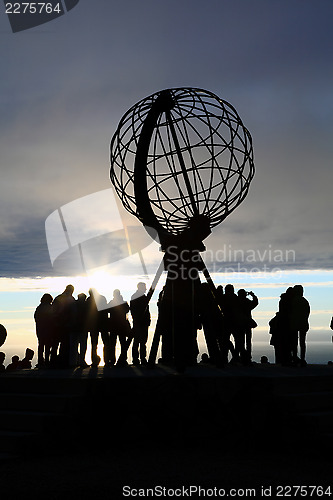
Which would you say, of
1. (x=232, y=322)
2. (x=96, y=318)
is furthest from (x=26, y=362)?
(x=232, y=322)

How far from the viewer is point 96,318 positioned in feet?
37.8

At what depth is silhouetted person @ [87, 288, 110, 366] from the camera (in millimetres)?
11398

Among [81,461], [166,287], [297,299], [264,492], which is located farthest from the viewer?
[166,287]

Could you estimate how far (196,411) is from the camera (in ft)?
26.7

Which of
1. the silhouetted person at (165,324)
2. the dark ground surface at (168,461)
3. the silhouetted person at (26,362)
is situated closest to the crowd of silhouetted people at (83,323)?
the silhouetted person at (165,324)

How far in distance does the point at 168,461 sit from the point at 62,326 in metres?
4.79

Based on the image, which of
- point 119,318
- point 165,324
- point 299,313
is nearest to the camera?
point 299,313

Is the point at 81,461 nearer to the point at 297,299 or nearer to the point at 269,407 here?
the point at 269,407

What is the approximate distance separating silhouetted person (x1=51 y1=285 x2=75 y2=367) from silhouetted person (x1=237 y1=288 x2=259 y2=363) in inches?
146

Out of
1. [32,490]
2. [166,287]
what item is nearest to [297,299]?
[166,287]

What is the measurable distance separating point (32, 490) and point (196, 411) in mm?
2943

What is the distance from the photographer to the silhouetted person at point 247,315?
11570 mm

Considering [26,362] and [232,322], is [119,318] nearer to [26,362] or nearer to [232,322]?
[232,322]

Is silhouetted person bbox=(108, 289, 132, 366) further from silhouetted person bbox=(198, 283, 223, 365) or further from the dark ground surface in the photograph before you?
the dark ground surface
